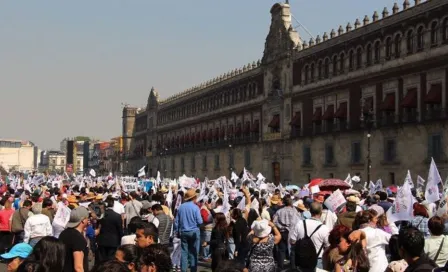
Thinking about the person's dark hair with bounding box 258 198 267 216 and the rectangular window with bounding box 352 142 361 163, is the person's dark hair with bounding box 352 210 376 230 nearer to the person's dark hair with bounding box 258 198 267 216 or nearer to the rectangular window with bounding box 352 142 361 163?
the person's dark hair with bounding box 258 198 267 216

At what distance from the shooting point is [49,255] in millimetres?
5762

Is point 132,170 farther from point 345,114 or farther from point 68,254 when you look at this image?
point 68,254

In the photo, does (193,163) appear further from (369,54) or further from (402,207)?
(402,207)

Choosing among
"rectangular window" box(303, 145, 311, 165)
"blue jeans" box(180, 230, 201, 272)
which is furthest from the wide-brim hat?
"rectangular window" box(303, 145, 311, 165)

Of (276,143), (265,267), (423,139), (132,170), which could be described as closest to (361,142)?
(423,139)

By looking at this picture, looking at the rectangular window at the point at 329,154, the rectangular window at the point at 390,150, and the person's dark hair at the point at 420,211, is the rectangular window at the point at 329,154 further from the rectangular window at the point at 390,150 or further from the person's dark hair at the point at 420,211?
the person's dark hair at the point at 420,211

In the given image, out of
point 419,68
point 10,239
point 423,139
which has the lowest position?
point 10,239

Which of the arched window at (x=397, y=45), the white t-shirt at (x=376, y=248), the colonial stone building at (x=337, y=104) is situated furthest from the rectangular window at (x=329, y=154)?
the white t-shirt at (x=376, y=248)

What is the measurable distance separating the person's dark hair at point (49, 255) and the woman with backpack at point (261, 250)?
11.8 ft

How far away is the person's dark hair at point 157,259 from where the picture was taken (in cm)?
551

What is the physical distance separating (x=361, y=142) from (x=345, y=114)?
298 cm

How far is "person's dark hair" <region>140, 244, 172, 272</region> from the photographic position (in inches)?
217

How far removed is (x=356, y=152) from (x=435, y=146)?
284 inches

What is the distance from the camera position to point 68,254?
303 inches
